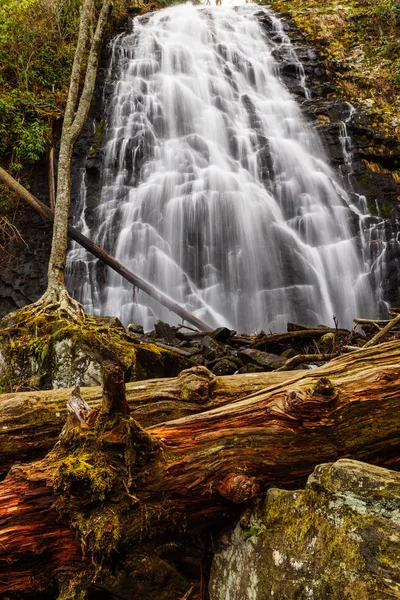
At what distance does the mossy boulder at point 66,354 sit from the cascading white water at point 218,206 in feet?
12.3

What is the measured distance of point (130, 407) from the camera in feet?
10.4

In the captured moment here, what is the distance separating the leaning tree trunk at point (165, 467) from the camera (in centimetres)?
208

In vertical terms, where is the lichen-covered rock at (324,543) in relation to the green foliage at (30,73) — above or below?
below

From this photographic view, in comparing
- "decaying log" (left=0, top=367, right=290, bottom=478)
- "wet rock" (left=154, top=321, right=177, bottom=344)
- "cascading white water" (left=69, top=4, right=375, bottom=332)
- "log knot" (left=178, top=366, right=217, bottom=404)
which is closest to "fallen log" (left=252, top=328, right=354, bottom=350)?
"wet rock" (left=154, top=321, right=177, bottom=344)

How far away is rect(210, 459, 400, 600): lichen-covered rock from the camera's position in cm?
166

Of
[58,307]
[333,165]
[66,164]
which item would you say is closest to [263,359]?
[58,307]

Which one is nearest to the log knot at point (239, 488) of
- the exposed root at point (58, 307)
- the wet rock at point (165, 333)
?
the exposed root at point (58, 307)

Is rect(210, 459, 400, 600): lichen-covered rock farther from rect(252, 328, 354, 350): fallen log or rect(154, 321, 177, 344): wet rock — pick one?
rect(154, 321, 177, 344): wet rock

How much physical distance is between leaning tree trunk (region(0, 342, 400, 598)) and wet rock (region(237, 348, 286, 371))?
2737mm

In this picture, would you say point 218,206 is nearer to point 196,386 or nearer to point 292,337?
point 292,337

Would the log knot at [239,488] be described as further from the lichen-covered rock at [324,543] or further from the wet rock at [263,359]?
the wet rock at [263,359]

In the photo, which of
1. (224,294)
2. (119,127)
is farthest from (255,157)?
(224,294)

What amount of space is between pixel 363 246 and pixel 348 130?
4.33 m

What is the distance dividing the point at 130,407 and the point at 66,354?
1816 mm
